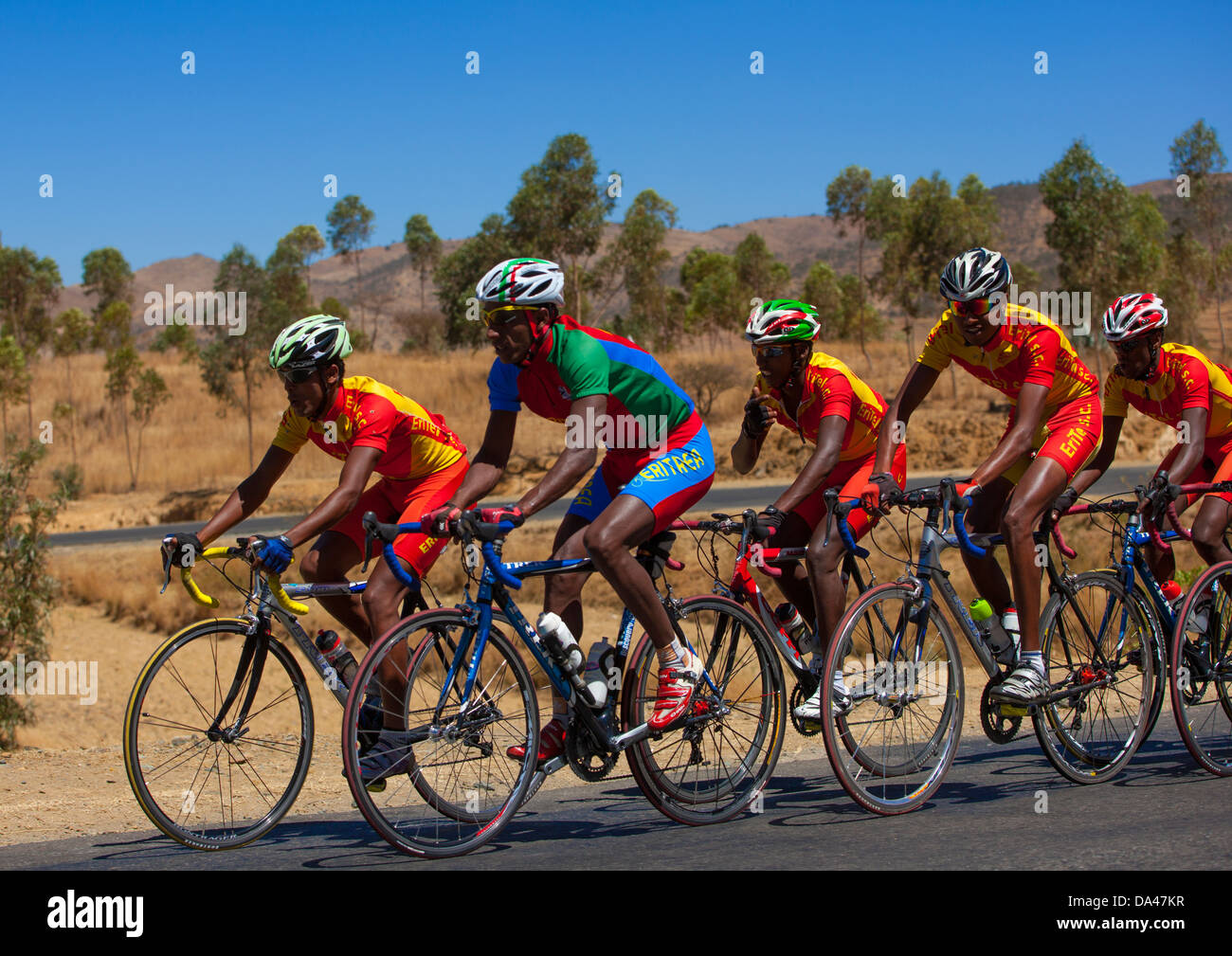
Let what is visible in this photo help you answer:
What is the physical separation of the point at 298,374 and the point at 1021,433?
3.55 meters

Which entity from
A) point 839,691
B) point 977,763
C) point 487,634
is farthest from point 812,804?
point 487,634

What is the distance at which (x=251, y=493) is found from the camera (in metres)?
5.96

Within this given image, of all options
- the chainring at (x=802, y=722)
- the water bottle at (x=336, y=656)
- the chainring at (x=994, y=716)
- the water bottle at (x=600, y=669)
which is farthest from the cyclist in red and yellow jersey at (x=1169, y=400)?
the water bottle at (x=336, y=656)

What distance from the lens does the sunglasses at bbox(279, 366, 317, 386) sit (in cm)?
570

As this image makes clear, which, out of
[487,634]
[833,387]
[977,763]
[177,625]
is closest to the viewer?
[487,634]

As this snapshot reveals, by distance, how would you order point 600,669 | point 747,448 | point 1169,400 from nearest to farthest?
point 600,669
point 747,448
point 1169,400

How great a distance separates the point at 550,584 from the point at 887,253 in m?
43.4

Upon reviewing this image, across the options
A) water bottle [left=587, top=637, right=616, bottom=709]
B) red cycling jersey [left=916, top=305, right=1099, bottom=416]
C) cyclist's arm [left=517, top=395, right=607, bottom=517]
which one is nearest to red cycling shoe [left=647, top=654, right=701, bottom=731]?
water bottle [left=587, top=637, right=616, bottom=709]

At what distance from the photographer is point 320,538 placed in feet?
20.2

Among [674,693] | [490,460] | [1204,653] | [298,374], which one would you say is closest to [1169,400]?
[1204,653]

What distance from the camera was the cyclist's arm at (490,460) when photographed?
5469 millimetres

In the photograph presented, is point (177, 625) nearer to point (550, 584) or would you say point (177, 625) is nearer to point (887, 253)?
point (550, 584)

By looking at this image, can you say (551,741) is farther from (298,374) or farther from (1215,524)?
(1215,524)

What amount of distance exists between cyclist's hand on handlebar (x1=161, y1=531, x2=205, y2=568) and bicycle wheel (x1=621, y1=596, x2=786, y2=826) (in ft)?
6.68
